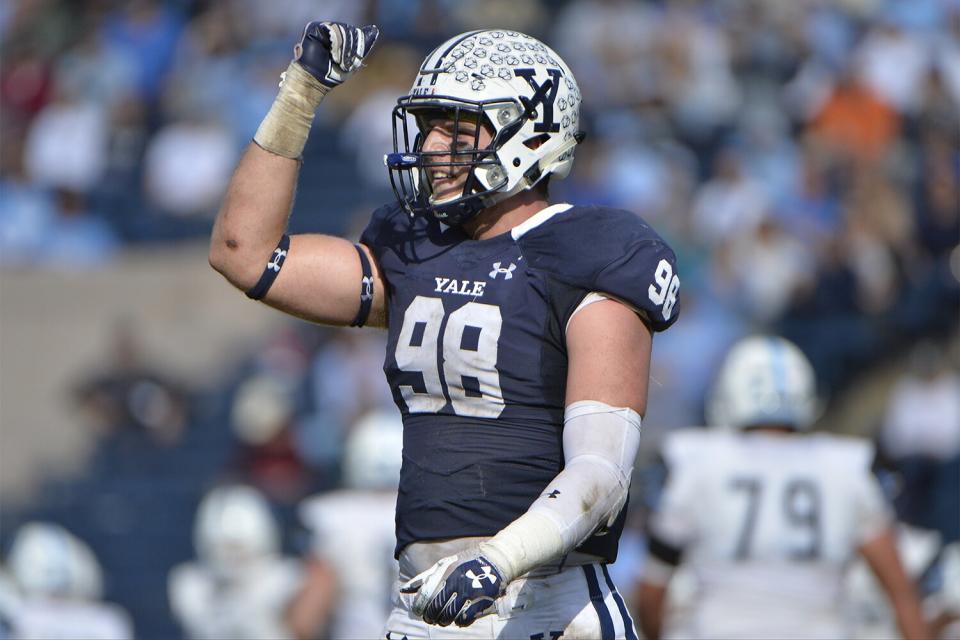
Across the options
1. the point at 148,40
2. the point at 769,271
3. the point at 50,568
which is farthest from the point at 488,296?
the point at 148,40

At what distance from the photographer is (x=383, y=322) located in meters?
3.52

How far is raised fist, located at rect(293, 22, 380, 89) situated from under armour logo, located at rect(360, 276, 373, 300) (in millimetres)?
404

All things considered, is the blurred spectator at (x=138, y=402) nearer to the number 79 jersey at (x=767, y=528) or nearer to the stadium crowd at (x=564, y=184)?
the stadium crowd at (x=564, y=184)

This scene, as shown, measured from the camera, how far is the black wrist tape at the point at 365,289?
11.3 ft

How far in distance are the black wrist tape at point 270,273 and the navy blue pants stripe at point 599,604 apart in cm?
86

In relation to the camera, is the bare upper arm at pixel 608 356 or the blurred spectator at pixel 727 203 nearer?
the bare upper arm at pixel 608 356

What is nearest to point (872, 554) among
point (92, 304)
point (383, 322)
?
point (383, 322)

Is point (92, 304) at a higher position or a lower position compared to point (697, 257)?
lower

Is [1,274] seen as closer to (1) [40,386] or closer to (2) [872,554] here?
(1) [40,386]

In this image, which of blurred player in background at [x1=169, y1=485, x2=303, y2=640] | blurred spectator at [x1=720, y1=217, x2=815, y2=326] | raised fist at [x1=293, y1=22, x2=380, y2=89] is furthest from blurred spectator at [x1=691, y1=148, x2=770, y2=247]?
raised fist at [x1=293, y1=22, x2=380, y2=89]

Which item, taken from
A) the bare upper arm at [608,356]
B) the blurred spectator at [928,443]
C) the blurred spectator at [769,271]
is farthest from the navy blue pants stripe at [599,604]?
the blurred spectator at [769,271]

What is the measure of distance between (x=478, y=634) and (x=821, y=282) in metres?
6.35

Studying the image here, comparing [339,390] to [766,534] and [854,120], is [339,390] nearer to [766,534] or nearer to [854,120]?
[854,120]

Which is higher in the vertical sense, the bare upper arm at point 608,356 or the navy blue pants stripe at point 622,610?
the bare upper arm at point 608,356
